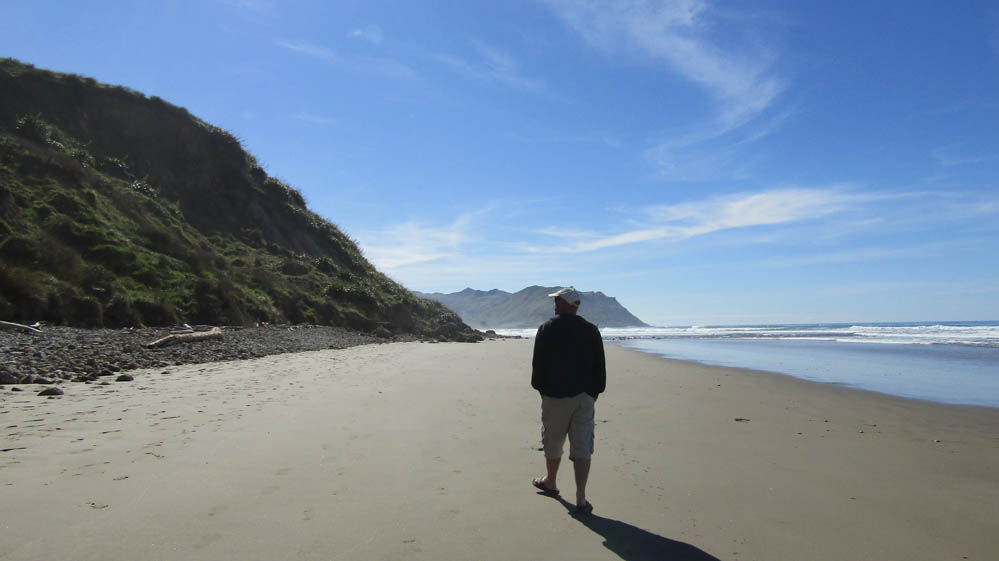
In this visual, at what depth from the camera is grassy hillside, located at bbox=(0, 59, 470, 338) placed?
15797 mm

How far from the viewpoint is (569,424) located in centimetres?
439

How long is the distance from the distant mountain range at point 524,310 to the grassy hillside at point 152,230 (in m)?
58.2

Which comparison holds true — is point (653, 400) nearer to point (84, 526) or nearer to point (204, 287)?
point (84, 526)

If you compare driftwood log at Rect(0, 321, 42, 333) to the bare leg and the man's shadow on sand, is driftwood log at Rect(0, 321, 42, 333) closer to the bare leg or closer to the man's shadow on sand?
the bare leg

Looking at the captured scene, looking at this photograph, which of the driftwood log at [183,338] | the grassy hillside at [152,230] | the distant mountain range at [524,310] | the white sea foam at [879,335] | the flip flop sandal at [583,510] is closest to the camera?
the flip flop sandal at [583,510]

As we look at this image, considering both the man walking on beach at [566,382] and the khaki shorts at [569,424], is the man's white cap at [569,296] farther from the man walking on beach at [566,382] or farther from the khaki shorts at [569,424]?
the khaki shorts at [569,424]

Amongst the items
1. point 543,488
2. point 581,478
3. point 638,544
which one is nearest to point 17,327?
point 543,488

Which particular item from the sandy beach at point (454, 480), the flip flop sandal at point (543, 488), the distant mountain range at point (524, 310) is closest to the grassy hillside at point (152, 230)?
the sandy beach at point (454, 480)

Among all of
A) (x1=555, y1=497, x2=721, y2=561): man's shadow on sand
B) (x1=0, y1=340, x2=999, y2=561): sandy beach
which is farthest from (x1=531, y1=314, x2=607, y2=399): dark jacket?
(x1=555, y1=497, x2=721, y2=561): man's shadow on sand

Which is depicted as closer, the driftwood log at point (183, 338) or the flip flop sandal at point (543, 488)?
the flip flop sandal at point (543, 488)

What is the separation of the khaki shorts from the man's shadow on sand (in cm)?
56

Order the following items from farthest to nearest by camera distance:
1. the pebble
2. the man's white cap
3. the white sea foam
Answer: the white sea foam → the pebble → the man's white cap

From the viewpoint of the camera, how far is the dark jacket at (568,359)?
433 centimetres

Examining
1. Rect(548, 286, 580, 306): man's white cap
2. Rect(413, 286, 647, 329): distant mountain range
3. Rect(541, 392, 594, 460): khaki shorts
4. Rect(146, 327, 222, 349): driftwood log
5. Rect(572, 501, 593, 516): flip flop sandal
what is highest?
Rect(413, 286, 647, 329): distant mountain range
